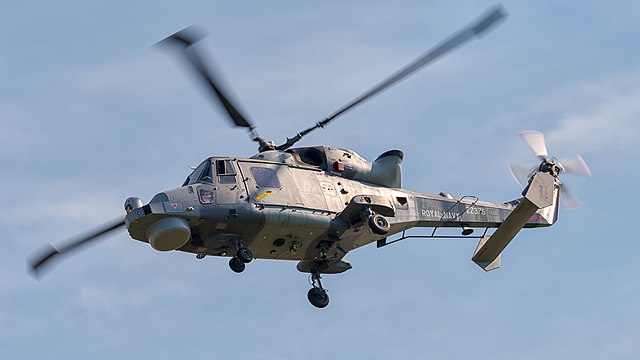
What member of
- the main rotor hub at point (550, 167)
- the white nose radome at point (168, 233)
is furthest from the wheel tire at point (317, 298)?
the main rotor hub at point (550, 167)

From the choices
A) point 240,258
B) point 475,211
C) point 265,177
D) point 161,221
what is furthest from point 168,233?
point 475,211

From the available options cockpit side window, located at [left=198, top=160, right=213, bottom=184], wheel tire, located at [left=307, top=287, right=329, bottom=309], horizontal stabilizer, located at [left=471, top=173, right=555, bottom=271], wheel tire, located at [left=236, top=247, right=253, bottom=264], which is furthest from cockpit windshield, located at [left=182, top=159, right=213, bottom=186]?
horizontal stabilizer, located at [left=471, top=173, right=555, bottom=271]

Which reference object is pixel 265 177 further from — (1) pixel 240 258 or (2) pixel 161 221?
(2) pixel 161 221

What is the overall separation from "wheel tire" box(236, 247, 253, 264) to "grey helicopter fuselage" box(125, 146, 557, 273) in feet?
0.91

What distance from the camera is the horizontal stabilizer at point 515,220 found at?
97.5ft

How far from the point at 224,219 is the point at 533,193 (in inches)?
327

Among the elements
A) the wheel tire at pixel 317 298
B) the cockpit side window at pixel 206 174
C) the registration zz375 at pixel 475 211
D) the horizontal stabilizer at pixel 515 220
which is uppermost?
the registration zz375 at pixel 475 211

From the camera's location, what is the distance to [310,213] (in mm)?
27312

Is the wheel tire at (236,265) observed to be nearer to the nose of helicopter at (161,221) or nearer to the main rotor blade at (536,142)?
the nose of helicopter at (161,221)

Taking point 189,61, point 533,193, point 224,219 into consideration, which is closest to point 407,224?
point 533,193

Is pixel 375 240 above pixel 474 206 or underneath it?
underneath

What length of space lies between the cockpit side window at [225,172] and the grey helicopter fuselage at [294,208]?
0.9 inches

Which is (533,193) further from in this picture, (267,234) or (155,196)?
(155,196)

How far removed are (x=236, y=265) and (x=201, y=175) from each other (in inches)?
86.3
